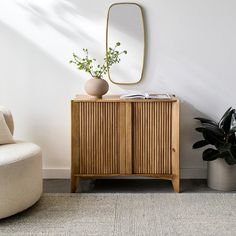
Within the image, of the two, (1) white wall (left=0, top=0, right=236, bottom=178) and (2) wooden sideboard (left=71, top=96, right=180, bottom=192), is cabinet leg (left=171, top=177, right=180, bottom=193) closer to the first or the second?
(2) wooden sideboard (left=71, top=96, right=180, bottom=192)

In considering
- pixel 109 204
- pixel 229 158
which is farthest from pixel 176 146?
pixel 109 204

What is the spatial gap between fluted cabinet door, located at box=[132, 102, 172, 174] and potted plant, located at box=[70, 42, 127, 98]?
0.30 meters

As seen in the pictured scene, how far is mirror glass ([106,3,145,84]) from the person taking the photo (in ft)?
12.4

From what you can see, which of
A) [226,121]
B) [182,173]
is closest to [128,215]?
[182,173]

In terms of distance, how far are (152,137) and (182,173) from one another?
0.60 meters

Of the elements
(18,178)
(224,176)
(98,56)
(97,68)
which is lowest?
(224,176)

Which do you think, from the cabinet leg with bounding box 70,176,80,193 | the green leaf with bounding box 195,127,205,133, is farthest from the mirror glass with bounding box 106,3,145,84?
the cabinet leg with bounding box 70,176,80,193

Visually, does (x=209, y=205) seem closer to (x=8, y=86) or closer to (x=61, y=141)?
(x=61, y=141)

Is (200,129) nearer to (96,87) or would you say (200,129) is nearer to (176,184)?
(176,184)

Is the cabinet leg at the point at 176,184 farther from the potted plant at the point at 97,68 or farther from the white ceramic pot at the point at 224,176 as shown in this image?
the potted plant at the point at 97,68

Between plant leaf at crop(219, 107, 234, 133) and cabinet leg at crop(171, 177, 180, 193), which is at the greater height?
plant leaf at crop(219, 107, 234, 133)

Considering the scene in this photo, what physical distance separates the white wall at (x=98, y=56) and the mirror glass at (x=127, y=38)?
0.20ft

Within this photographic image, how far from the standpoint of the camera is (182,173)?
398 centimetres

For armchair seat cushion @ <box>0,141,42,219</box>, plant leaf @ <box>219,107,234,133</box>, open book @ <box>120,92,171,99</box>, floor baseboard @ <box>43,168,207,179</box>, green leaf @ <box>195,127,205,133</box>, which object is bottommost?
floor baseboard @ <box>43,168,207,179</box>
